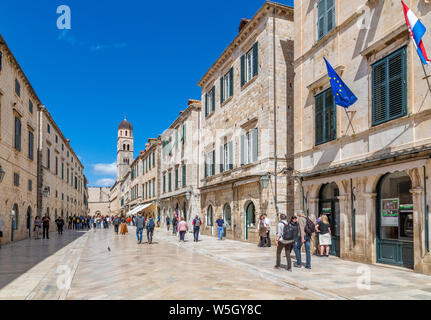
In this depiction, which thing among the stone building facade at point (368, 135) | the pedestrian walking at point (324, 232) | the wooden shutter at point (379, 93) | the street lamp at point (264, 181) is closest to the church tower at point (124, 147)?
the street lamp at point (264, 181)

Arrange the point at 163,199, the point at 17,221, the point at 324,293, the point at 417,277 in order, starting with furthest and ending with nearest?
the point at 163,199 < the point at 17,221 < the point at 417,277 < the point at 324,293

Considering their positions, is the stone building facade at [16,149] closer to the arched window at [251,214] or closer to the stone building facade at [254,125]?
the stone building facade at [254,125]

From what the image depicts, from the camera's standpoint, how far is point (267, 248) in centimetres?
1678

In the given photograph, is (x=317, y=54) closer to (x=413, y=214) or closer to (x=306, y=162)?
(x=306, y=162)

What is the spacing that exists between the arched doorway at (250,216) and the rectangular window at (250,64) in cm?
647

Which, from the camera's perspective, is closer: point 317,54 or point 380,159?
point 380,159

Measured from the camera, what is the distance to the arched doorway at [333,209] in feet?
44.5

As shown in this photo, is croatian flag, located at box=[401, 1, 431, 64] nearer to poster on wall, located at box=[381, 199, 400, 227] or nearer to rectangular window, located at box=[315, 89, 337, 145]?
poster on wall, located at box=[381, 199, 400, 227]

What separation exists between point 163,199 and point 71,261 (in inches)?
1025

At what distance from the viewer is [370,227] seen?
460 inches

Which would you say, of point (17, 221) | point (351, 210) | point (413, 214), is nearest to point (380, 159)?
point (413, 214)

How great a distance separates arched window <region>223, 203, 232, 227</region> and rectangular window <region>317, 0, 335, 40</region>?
37.5 feet

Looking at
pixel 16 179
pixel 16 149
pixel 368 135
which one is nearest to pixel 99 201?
pixel 16 179

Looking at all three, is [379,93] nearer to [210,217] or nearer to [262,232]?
[262,232]
